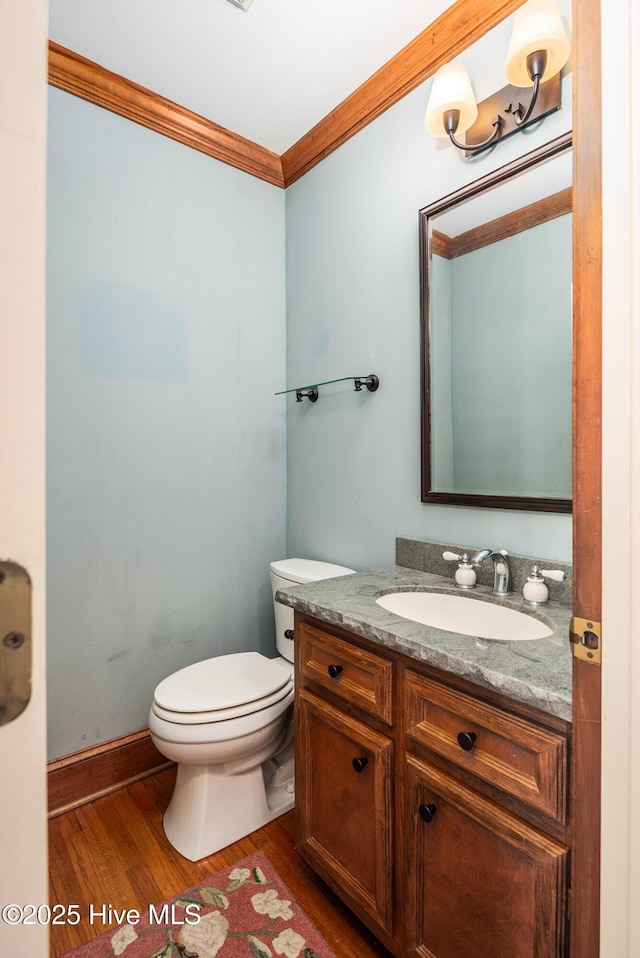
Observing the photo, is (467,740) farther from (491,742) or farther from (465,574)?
(465,574)

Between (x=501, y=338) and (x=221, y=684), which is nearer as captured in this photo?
(x=501, y=338)

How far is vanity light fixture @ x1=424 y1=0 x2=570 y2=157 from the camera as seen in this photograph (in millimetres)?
1253

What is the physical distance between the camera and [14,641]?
0.33m

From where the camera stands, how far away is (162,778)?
1.92 meters

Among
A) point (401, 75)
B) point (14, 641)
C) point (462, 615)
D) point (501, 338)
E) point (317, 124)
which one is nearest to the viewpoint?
point (14, 641)

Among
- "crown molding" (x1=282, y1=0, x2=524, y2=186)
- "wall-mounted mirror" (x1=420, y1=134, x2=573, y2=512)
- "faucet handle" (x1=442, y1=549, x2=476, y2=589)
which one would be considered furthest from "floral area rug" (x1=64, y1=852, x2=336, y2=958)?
"crown molding" (x1=282, y1=0, x2=524, y2=186)

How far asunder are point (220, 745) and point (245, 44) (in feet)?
7.64

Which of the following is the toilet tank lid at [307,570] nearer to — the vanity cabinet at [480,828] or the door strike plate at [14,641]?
the vanity cabinet at [480,828]

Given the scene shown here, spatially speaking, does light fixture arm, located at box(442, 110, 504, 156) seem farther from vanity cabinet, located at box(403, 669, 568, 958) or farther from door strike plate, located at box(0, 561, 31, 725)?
door strike plate, located at box(0, 561, 31, 725)

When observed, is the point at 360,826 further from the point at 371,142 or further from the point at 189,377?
the point at 371,142

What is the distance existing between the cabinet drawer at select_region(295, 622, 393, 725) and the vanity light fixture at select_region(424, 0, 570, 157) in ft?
4.95

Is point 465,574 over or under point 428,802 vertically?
over

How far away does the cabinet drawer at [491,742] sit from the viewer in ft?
2.62

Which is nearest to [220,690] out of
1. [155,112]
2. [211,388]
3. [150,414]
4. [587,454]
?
[150,414]
